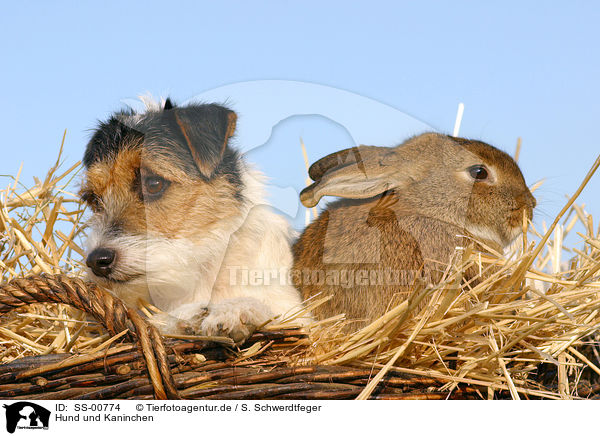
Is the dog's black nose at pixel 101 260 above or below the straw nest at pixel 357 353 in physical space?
above

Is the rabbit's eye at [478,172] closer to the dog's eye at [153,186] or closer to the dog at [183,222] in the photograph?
the dog at [183,222]

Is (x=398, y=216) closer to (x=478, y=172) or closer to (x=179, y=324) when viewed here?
(x=478, y=172)

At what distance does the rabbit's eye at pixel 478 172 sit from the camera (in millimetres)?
3240

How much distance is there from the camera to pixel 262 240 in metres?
3.23

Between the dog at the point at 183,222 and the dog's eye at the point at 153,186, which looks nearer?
the dog at the point at 183,222

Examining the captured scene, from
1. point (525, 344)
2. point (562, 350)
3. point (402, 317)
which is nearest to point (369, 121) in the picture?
point (402, 317)

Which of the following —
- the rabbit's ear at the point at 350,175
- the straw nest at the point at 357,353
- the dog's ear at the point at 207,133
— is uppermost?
the dog's ear at the point at 207,133

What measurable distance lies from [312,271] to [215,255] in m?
0.55

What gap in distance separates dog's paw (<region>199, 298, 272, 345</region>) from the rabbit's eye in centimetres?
140
